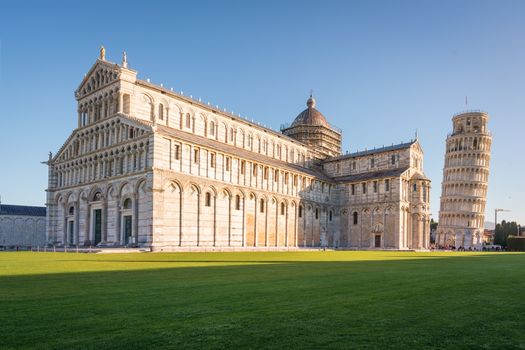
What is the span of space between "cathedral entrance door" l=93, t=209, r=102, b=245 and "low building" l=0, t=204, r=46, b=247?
87.0 feet

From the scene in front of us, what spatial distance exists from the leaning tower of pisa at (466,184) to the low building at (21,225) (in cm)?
8404

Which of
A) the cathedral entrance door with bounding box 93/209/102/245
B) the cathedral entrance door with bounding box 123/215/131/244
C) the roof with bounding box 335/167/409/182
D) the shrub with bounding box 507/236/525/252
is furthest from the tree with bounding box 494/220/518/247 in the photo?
the cathedral entrance door with bounding box 93/209/102/245

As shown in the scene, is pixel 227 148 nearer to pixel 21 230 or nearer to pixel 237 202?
pixel 237 202

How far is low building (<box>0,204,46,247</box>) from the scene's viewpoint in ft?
239

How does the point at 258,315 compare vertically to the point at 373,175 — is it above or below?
below

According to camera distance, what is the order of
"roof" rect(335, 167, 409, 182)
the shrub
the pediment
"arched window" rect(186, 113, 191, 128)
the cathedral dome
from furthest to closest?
the cathedral dome, the shrub, "roof" rect(335, 167, 409, 182), "arched window" rect(186, 113, 191, 128), the pediment

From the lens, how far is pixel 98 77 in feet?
173

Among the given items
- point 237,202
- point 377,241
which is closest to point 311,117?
point 377,241

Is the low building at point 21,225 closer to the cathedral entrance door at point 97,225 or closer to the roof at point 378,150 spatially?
the cathedral entrance door at point 97,225

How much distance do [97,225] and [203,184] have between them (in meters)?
13.8

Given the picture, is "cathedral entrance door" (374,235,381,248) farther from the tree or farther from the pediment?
the tree

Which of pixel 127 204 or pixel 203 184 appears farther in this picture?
pixel 203 184

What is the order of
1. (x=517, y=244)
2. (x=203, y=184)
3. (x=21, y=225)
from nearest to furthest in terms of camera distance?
(x=203, y=184)
(x=517, y=244)
(x=21, y=225)

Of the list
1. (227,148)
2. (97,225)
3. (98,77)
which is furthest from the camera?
(227,148)
